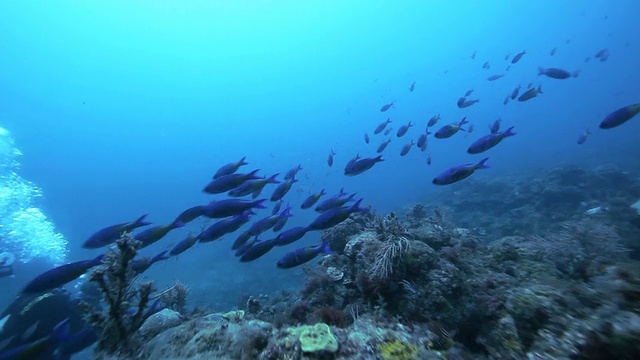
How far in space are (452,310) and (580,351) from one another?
4.92ft

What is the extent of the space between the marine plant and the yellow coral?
2988 millimetres

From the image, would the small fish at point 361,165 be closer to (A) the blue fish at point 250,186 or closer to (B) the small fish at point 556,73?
(A) the blue fish at point 250,186

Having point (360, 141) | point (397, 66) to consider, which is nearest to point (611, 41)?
point (397, 66)

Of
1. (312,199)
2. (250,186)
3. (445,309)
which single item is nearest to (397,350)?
(445,309)

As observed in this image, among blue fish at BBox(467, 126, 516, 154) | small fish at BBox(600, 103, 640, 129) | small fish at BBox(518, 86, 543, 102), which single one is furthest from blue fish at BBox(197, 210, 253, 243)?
small fish at BBox(518, 86, 543, 102)

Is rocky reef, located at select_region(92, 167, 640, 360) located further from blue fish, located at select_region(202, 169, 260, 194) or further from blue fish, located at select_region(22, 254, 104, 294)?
blue fish, located at select_region(202, 169, 260, 194)

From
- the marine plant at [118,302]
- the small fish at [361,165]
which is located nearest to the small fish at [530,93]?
the small fish at [361,165]

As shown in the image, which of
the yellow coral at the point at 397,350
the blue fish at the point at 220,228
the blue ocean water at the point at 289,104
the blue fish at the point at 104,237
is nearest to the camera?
the yellow coral at the point at 397,350

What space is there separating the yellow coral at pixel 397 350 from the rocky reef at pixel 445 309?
1 centimetres

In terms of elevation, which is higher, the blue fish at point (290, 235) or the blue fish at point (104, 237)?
the blue fish at point (104, 237)

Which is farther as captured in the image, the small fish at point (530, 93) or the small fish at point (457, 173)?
the small fish at point (530, 93)

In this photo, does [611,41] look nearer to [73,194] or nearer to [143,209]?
[143,209]

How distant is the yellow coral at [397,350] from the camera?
2.90m

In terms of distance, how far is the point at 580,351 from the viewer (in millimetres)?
2439
